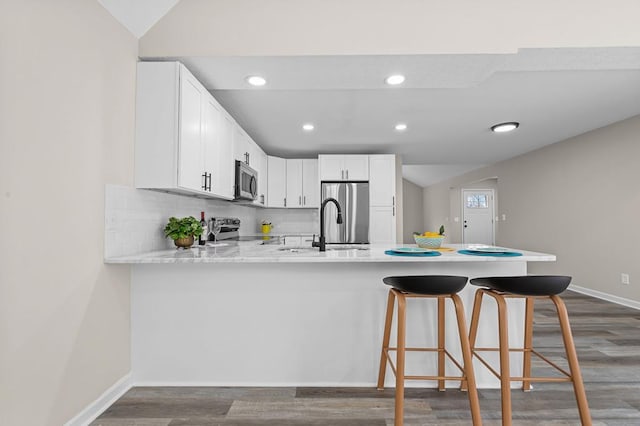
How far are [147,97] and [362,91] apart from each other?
1.75 metres

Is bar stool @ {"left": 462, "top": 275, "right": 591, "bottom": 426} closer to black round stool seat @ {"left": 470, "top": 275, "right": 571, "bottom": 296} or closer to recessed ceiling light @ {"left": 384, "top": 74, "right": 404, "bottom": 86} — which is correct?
black round stool seat @ {"left": 470, "top": 275, "right": 571, "bottom": 296}

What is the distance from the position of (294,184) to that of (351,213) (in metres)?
1.10

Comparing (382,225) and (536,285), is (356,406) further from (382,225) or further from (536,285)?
(382,225)

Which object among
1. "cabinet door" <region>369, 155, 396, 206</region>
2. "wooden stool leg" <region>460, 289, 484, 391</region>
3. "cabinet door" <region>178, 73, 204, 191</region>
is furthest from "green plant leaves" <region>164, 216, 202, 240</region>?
"cabinet door" <region>369, 155, 396, 206</region>

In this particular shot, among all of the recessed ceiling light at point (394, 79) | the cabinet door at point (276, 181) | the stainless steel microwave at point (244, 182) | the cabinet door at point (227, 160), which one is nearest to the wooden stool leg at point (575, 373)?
the recessed ceiling light at point (394, 79)

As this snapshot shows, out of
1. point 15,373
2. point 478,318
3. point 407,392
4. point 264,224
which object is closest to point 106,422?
point 15,373

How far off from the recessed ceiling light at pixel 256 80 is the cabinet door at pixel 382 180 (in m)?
2.81

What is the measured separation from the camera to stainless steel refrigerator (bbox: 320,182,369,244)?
4930mm

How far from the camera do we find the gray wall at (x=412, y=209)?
1223 cm

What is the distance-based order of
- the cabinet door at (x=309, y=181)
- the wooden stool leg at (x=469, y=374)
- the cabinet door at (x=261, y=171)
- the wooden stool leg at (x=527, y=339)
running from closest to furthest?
the wooden stool leg at (x=469, y=374)
the wooden stool leg at (x=527, y=339)
the cabinet door at (x=261, y=171)
the cabinet door at (x=309, y=181)

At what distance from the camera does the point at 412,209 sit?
12.3 metres

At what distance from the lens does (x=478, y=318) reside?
75.7 inches

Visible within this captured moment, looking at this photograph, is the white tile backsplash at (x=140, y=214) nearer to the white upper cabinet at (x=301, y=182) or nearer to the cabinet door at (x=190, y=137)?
the cabinet door at (x=190, y=137)

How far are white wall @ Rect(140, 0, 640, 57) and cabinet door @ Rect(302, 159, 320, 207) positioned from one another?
10.8 feet
